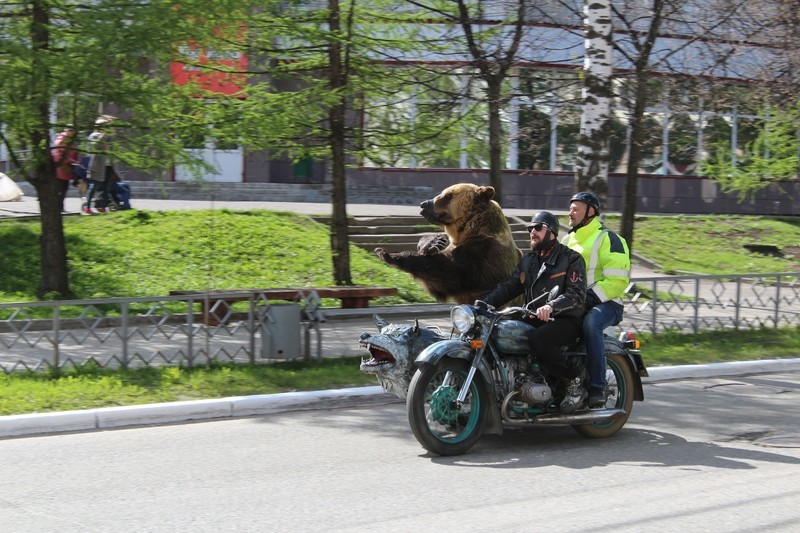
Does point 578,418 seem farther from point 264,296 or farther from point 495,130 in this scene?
point 495,130

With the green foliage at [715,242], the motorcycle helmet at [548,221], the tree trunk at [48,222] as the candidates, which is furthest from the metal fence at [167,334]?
the green foliage at [715,242]

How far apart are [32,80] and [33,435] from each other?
5164 millimetres

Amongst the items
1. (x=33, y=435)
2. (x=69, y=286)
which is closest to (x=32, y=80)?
(x=69, y=286)

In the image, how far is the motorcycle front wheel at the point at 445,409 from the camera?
6.80 metres

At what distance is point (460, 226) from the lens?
9703 mm

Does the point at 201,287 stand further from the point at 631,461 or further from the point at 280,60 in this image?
the point at 631,461

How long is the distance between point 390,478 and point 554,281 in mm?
2013

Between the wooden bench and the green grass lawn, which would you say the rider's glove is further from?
the wooden bench

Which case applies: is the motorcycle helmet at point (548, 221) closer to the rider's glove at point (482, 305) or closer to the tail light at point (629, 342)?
the rider's glove at point (482, 305)

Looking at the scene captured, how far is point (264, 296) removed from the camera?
10766mm

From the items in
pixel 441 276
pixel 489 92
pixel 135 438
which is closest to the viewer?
pixel 135 438

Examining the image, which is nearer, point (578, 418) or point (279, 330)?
point (578, 418)

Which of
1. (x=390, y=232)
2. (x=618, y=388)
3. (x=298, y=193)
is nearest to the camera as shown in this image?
(x=618, y=388)

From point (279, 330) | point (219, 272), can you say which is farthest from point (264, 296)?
point (219, 272)
